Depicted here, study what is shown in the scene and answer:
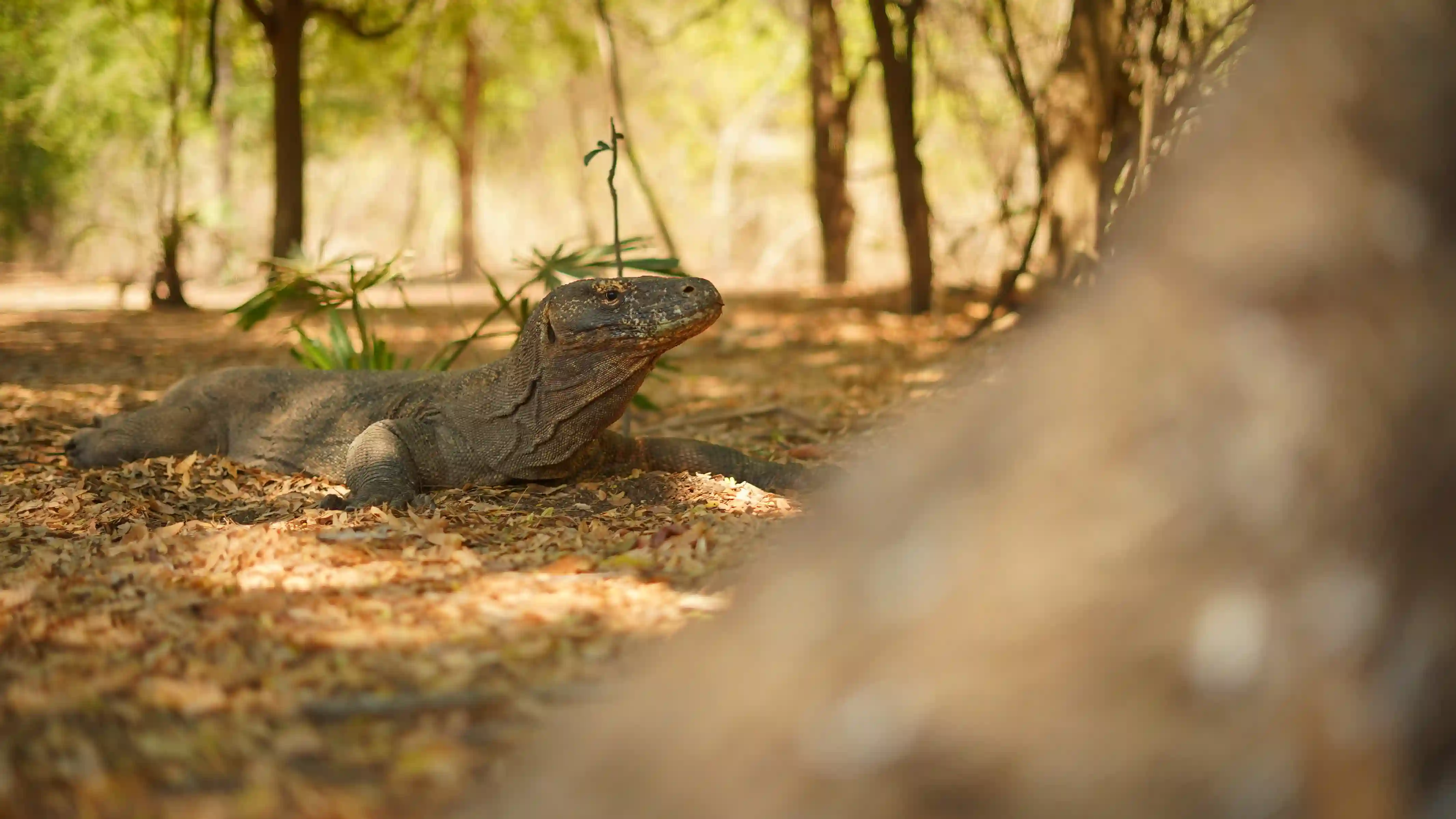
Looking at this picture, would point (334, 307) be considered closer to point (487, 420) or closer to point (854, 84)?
point (487, 420)

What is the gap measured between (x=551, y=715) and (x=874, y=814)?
96 centimetres

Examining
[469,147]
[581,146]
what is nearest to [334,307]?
[581,146]

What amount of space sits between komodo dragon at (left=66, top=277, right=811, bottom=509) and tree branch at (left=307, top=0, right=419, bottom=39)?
8.88 meters

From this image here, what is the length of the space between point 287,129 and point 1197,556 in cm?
1330

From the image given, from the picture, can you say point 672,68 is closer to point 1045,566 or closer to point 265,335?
point 265,335

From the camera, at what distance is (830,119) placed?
1292 centimetres

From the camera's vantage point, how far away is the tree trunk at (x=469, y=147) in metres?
20.3

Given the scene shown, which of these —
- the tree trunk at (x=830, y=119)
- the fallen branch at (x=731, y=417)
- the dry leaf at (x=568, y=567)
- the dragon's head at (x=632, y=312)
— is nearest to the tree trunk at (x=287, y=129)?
the tree trunk at (x=830, y=119)

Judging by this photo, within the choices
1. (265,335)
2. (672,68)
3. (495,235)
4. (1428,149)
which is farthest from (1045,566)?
(495,235)

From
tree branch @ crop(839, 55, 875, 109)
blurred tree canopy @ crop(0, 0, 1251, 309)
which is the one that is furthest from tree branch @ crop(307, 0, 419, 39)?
tree branch @ crop(839, 55, 875, 109)

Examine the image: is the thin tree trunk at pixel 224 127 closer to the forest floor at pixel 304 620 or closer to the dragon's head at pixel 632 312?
the forest floor at pixel 304 620

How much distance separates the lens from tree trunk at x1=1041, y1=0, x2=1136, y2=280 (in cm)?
781

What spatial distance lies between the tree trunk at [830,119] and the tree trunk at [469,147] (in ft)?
29.1

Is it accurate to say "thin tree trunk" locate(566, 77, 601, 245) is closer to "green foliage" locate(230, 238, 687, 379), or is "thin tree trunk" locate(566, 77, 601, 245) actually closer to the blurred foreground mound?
"green foliage" locate(230, 238, 687, 379)
